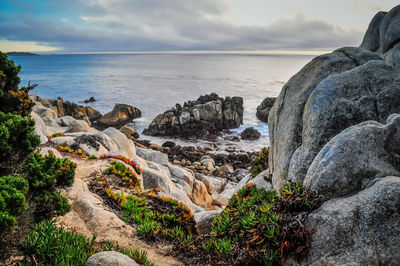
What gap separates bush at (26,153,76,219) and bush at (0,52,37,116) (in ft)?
9.57

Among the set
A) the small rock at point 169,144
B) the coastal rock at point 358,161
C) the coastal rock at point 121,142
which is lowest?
the small rock at point 169,144

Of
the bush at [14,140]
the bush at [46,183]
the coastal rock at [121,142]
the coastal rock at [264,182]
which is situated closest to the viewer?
the bush at [14,140]

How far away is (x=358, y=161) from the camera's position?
17.9 feet

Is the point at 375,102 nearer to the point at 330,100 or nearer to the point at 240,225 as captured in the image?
the point at 330,100

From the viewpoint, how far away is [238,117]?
4738 cm

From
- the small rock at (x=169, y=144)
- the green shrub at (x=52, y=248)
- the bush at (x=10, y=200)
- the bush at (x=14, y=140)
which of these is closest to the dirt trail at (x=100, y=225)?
the green shrub at (x=52, y=248)

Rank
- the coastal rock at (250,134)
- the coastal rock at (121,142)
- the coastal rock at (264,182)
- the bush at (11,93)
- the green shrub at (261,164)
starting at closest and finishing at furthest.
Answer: the bush at (11,93) → the coastal rock at (264,182) → the green shrub at (261,164) → the coastal rock at (121,142) → the coastal rock at (250,134)

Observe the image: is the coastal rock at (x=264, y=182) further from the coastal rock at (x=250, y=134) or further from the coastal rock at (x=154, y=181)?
the coastal rock at (x=250, y=134)

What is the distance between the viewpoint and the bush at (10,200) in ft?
15.1

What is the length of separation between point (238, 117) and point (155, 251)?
137ft

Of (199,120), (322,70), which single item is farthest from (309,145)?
(199,120)

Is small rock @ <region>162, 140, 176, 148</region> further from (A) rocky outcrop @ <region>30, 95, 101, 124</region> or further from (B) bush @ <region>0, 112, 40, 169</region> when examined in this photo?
(B) bush @ <region>0, 112, 40, 169</region>

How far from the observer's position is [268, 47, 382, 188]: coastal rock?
8297 mm

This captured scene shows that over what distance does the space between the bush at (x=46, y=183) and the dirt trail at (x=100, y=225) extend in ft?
1.36
